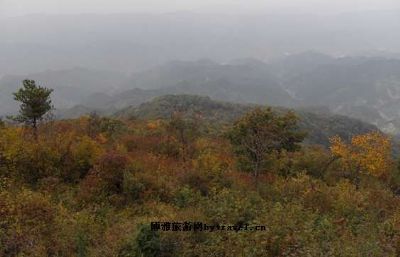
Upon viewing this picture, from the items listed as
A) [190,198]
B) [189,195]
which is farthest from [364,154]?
[190,198]

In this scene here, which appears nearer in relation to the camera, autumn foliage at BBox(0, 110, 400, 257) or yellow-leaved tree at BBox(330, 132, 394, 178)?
autumn foliage at BBox(0, 110, 400, 257)

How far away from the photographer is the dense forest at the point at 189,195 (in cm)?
1502

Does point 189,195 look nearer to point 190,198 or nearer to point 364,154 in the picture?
point 190,198

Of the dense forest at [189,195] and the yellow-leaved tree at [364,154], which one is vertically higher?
the dense forest at [189,195]

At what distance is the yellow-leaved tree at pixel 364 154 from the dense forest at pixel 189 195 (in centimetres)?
9

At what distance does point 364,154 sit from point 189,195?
18069mm

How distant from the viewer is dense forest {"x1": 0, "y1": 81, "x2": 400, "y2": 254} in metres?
15.0

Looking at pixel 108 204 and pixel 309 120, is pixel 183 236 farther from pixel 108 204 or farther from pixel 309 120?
pixel 309 120

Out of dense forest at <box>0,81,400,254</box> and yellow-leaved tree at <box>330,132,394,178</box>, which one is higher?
dense forest at <box>0,81,400,254</box>

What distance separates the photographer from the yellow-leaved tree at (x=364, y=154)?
32469 millimetres

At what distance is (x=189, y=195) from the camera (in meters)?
21.4

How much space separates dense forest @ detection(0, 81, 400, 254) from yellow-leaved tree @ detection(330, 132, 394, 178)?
0.09m

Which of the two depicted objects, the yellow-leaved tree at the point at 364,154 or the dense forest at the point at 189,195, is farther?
the yellow-leaved tree at the point at 364,154

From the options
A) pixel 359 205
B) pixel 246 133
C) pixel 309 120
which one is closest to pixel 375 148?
pixel 246 133
